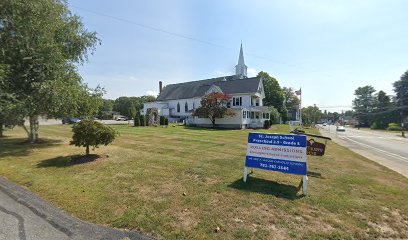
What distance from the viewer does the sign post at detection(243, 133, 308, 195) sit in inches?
269

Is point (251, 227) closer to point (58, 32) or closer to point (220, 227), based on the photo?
point (220, 227)

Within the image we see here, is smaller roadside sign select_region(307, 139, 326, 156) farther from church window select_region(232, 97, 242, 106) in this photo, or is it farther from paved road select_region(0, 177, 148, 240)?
church window select_region(232, 97, 242, 106)

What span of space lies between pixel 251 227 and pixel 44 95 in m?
14.0

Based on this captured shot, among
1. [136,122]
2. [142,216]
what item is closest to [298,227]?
[142,216]

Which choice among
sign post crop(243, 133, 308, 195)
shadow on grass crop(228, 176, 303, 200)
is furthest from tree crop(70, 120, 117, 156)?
sign post crop(243, 133, 308, 195)

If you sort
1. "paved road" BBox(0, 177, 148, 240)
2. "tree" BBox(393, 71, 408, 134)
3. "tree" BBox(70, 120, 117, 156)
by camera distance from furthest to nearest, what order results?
"tree" BBox(393, 71, 408, 134)
"tree" BBox(70, 120, 117, 156)
"paved road" BBox(0, 177, 148, 240)

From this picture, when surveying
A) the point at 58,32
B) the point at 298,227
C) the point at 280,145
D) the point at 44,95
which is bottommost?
the point at 298,227

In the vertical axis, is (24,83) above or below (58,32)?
below

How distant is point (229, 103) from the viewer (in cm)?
4412

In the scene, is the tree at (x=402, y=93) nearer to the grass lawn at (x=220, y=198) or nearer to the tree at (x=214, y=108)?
the tree at (x=214, y=108)

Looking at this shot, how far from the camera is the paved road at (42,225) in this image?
4465 millimetres

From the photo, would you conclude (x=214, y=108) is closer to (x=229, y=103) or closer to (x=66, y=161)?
(x=229, y=103)

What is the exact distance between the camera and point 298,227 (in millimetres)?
4758

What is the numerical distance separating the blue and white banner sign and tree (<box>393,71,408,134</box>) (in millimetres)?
96568
